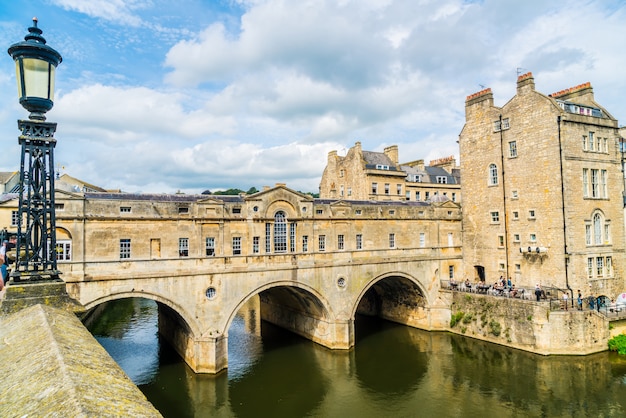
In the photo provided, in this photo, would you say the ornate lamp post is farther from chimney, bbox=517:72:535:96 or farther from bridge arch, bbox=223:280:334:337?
chimney, bbox=517:72:535:96

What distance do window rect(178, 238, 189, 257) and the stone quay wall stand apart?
20.6 metres

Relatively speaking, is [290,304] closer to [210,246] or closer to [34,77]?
[210,246]

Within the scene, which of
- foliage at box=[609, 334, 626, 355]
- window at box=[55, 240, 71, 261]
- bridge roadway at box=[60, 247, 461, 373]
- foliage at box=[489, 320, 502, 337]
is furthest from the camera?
foliage at box=[489, 320, 502, 337]

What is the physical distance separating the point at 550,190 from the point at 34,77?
30.4m

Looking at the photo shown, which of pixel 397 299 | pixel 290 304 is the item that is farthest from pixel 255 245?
pixel 397 299

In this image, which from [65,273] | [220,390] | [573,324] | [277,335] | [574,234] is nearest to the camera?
[65,273]

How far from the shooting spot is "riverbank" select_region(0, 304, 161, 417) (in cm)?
378

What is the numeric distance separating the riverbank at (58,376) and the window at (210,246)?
17.7 meters

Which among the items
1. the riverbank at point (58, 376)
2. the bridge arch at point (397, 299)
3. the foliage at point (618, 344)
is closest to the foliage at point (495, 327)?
the bridge arch at point (397, 299)

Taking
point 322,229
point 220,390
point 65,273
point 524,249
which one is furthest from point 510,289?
point 65,273

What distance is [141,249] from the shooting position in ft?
74.2

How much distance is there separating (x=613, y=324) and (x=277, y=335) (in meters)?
22.8

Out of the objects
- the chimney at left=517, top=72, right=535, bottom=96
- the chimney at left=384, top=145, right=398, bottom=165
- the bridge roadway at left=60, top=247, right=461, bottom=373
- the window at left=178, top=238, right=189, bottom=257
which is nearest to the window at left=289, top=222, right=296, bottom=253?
the bridge roadway at left=60, top=247, right=461, bottom=373

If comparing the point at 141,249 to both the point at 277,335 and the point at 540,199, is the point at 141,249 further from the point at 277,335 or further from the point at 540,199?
the point at 540,199
